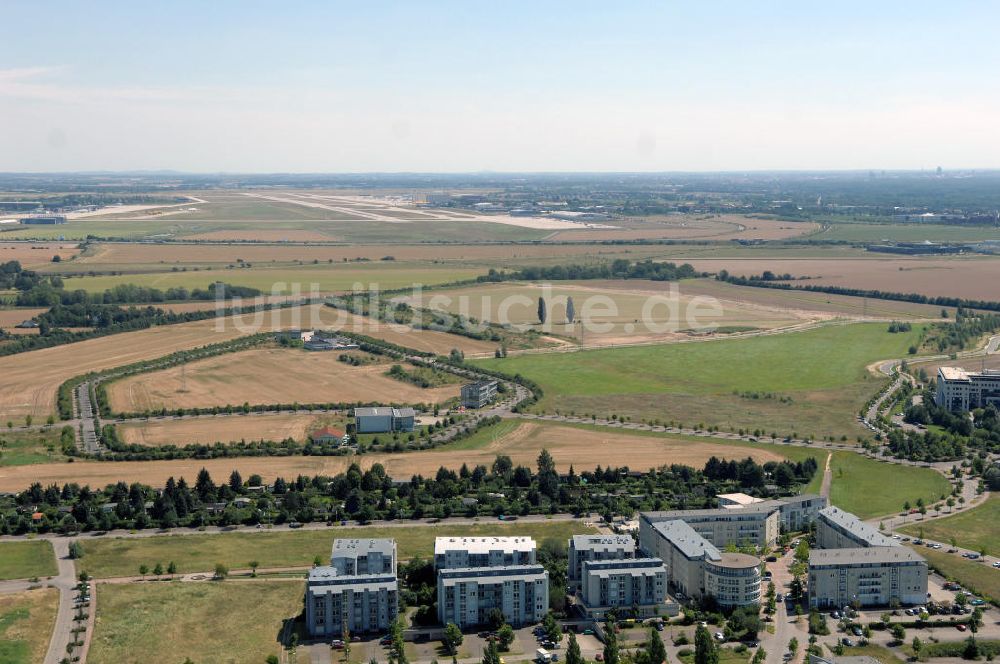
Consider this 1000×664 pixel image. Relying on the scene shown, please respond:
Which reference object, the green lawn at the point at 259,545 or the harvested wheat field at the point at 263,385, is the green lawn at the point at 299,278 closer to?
the harvested wheat field at the point at 263,385

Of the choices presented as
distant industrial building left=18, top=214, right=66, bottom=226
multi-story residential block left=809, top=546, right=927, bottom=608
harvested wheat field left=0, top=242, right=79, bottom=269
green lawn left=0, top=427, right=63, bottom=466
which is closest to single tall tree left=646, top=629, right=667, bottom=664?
multi-story residential block left=809, top=546, right=927, bottom=608

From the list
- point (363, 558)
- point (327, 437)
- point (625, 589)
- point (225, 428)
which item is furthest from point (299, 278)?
point (625, 589)

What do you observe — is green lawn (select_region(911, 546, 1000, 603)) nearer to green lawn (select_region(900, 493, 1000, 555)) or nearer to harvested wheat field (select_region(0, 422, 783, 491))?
green lawn (select_region(900, 493, 1000, 555))

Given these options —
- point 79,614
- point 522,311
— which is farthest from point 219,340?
point 79,614

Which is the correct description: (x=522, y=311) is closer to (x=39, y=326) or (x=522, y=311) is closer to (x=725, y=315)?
(x=725, y=315)

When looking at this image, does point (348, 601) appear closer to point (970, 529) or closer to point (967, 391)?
point (970, 529)

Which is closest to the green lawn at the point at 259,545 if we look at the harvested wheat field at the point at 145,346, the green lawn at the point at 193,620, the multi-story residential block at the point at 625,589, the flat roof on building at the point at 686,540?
the green lawn at the point at 193,620
